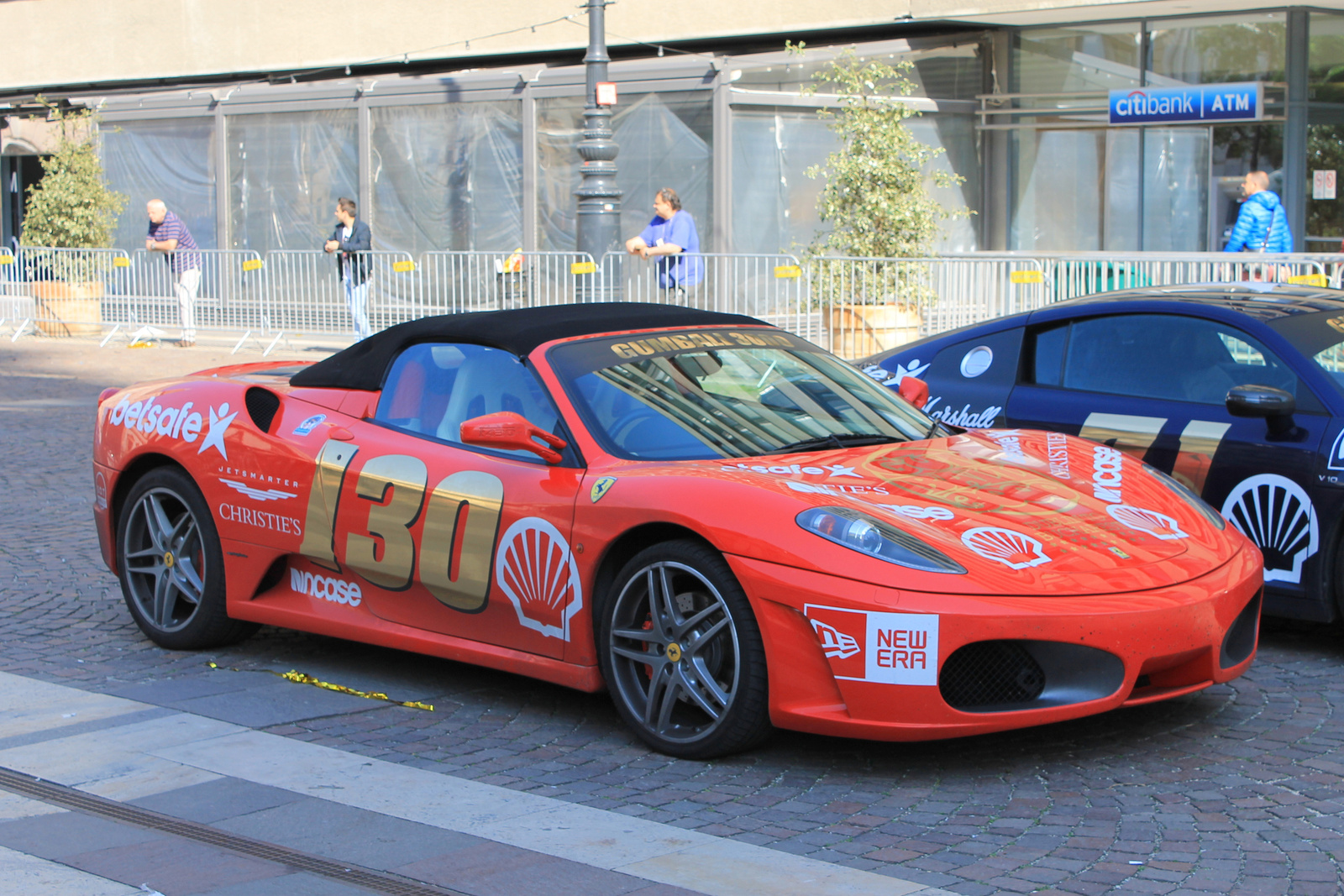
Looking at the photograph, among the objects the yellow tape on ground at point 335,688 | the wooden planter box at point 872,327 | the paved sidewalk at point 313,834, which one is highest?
the wooden planter box at point 872,327

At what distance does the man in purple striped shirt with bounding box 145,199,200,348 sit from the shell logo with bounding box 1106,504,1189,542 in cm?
1731

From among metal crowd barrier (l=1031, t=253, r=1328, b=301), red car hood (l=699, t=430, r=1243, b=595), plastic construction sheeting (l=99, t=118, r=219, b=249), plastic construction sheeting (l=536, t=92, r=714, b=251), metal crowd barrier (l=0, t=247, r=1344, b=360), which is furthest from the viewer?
plastic construction sheeting (l=99, t=118, r=219, b=249)

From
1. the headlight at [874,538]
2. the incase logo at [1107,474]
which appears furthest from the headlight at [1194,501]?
the headlight at [874,538]

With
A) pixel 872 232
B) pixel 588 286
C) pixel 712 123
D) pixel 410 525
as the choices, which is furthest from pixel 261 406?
pixel 712 123

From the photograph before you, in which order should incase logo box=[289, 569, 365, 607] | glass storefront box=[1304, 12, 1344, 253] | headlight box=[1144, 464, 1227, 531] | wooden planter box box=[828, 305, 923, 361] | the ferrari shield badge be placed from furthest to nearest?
glass storefront box=[1304, 12, 1344, 253], wooden planter box box=[828, 305, 923, 361], incase logo box=[289, 569, 365, 607], headlight box=[1144, 464, 1227, 531], the ferrari shield badge

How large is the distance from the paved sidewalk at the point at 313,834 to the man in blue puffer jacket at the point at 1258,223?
39.8ft

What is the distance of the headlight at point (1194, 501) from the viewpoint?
204 inches

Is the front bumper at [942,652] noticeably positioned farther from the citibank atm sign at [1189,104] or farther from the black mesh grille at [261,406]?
the citibank atm sign at [1189,104]

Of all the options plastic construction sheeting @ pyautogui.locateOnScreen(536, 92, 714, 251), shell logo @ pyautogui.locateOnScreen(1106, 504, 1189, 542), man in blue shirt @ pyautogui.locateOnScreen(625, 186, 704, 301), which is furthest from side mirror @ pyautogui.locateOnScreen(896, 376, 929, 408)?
plastic construction sheeting @ pyautogui.locateOnScreen(536, 92, 714, 251)

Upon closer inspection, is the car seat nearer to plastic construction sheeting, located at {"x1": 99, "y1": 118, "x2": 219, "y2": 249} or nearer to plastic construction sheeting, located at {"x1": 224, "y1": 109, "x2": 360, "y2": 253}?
plastic construction sheeting, located at {"x1": 224, "y1": 109, "x2": 360, "y2": 253}

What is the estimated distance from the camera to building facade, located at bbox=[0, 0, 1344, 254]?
67.6ft

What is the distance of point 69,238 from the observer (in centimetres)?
2238

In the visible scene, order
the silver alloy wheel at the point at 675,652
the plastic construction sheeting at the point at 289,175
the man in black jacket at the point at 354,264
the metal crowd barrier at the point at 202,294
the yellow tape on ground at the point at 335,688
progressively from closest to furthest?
the silver alloy wheel at the point at 675,652
the yellow tape on ground at the point at 335,688
the man in black jacket at the point at 354,264
the metal crowd barrier at the point at 202,294
the plastic construction sheeting at the point at 289,175

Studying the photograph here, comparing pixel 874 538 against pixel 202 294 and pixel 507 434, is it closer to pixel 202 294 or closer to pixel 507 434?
pixel 507 434
